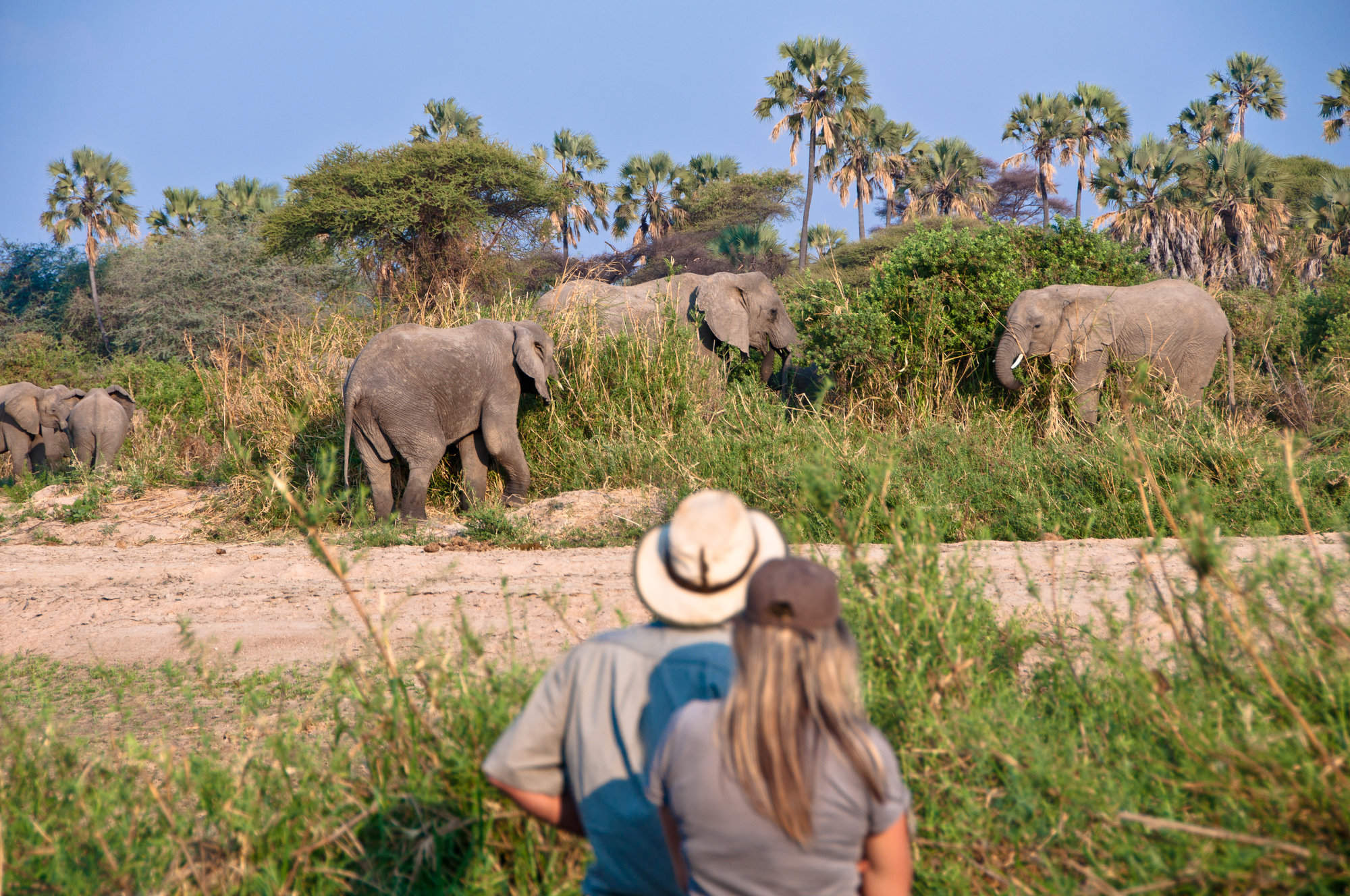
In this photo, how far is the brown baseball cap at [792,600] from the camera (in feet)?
5.37

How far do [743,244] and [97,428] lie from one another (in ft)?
76.8

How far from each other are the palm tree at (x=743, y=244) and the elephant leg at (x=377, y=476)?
25.3 m

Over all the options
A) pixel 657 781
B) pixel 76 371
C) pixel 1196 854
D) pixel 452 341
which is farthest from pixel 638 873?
pixel 76 371

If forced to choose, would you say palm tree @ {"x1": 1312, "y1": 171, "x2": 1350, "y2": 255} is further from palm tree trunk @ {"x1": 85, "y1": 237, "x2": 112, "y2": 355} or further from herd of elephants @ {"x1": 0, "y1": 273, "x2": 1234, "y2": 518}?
palm tree trunk @ {"x1": 85, "y1": 237, "x2": 112, "y2": 355}

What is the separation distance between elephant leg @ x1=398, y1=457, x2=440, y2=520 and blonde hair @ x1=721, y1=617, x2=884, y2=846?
22.8ft

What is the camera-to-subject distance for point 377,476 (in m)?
8.40

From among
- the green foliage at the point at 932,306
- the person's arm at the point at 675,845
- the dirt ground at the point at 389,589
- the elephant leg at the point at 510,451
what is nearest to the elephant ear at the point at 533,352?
the elephant leg at the point at 510,451

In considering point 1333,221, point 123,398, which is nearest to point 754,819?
point 123,398

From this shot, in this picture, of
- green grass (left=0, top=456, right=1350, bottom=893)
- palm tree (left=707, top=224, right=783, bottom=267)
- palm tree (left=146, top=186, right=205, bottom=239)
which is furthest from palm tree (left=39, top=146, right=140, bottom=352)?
green grass (left=0, top=456, right=1350, bottom=893)

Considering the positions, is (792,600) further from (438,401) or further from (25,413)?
(25,413)

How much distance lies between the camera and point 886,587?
3193mm

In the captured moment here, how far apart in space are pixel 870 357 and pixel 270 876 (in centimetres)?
822

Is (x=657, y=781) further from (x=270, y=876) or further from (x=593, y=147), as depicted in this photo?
(x=593, y=147)

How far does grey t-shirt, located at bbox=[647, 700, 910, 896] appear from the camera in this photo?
1689mm
